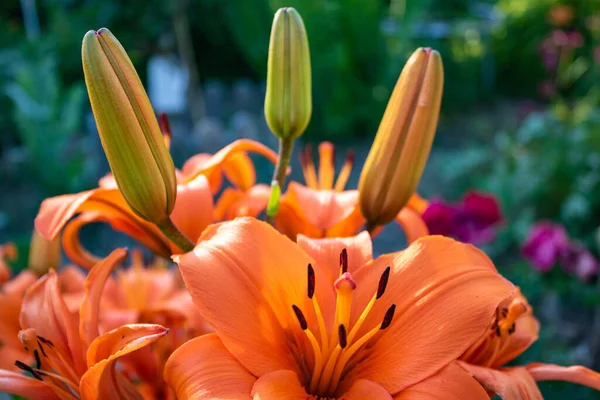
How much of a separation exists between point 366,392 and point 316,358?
0.04m

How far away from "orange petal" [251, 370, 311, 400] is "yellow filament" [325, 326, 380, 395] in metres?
0.03

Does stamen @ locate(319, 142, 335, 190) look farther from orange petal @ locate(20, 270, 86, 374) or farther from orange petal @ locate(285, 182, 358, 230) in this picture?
orange petal @ locate(20, 270, 86, 374)

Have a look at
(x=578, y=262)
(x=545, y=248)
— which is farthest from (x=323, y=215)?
(x=578, y=262)

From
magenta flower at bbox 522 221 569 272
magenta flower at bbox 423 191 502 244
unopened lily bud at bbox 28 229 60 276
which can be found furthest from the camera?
magenta flower at bbox 522 221 569 272

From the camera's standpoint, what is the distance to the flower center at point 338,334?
0.36 meters

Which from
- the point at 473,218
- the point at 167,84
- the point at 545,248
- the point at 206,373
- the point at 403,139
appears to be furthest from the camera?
the point at 167,84

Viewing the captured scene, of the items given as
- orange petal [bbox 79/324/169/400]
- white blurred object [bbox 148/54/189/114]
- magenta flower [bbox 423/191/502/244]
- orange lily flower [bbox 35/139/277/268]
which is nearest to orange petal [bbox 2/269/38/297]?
orange lily flower [bbox 35/139/277/268]

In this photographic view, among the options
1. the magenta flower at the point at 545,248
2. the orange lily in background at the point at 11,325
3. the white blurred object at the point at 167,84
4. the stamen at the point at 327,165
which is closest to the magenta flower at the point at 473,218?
the magenta flower at the point at 545,248

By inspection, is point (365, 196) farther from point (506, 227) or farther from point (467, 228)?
point (506, 227)

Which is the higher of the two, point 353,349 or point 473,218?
point 353,349

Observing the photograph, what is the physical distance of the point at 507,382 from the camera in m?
0.36

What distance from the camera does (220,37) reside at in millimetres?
4363

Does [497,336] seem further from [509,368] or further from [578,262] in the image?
[578,262]

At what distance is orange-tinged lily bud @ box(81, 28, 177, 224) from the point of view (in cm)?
35
